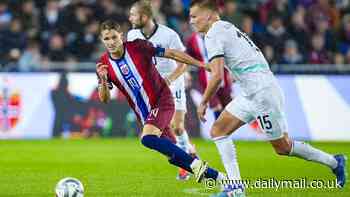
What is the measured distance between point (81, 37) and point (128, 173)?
920 cm

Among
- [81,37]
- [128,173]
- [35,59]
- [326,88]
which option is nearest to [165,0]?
[81,37]

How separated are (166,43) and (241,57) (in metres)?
3.02

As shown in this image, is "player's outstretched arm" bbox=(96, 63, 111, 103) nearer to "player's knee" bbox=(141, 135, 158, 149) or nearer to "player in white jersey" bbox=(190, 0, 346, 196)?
"player's knee" bbox=(141, 135, 158, 149)

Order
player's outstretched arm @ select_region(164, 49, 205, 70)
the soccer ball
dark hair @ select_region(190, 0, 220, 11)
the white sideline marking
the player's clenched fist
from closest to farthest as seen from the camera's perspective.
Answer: the soccer ball → dark hair @ select_region(190, 0, 220, 11) → player's outstretched arm @ select_region(164, 49, 205, 70) → the player's clenched fist → the white sideline marking

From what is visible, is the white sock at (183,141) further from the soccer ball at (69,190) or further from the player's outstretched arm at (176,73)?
the soccer ball at (69,190)

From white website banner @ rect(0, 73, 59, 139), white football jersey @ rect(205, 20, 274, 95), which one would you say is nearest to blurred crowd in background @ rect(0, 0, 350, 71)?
white website banner @ rect(0, 73, 59, 139)

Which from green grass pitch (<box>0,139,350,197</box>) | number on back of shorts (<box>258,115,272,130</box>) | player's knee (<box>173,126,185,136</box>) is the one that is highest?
number on back of shorts (<box>258,115,272,130</box>)

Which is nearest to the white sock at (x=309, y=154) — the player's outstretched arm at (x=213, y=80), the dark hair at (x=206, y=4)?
the player's outstretched arm at (x=213, y=80)

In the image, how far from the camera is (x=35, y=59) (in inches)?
795

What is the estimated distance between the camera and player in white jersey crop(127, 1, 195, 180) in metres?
12.0

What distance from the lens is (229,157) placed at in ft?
31.7

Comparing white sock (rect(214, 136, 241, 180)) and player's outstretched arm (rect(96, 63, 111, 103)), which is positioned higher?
player's outstretched arm (rect(96, 63, 111, 103))

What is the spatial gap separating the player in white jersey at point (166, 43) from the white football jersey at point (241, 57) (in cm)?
215

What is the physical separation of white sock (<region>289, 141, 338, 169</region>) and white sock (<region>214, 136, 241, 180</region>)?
2.53 ft
